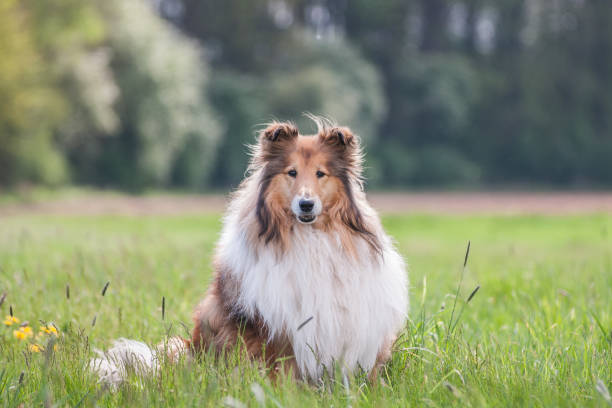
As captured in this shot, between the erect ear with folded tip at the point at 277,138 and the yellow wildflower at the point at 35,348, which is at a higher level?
the erect ear with folded tip at the point at 277,138

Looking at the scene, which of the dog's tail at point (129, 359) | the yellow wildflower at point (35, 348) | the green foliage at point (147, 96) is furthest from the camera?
the green foliage at point (147, 96)

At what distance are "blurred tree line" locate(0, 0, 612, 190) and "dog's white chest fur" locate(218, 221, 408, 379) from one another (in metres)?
20.7

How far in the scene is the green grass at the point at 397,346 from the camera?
324cm

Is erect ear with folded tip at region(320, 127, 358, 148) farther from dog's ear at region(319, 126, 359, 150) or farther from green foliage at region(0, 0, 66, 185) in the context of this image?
green foliage at region(0, 0, 66, 185)

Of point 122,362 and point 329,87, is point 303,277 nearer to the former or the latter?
point 122,362

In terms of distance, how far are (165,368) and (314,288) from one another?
994 mm

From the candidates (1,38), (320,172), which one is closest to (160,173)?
(1,38)

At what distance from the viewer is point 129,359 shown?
3.73 metres

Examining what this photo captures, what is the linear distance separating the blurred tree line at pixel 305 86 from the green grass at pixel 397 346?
17.9 metres

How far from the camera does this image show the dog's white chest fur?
3.87m

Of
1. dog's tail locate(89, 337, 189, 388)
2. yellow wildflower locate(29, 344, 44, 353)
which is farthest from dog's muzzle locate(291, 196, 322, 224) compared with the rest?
yellow wildflower locate(29, 344, 44, 353)

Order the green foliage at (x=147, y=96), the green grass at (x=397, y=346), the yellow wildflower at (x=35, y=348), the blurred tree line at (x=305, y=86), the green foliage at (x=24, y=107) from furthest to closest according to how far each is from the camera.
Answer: the green foliage at (x=147, y=96), the blurred tree line at (x=305, y=86), the green foliage at (x=24, y=107), the yellow wildflower at (x=35, y=348), the green grass at (x=397, y=346)

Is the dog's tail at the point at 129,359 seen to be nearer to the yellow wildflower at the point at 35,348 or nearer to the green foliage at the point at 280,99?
the yellow wildflower at the point at 35,348

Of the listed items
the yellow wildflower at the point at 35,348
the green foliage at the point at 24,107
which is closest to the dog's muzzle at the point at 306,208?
the yellow wildflower at the point at 35,348
